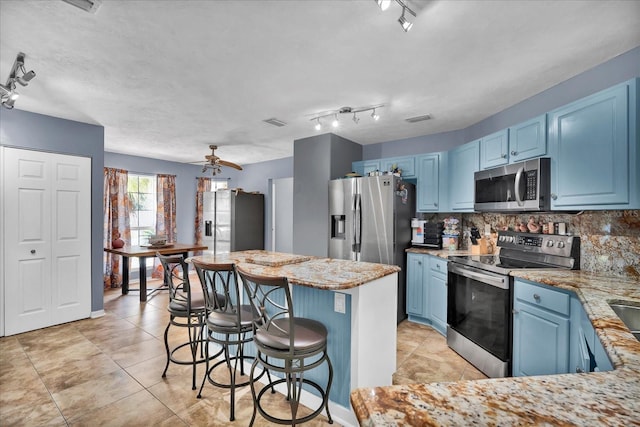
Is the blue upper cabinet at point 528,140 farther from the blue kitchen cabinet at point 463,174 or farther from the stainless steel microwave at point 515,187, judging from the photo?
the blue kitchen cabinet at point 463,174

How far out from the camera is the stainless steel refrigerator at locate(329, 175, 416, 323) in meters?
3.65

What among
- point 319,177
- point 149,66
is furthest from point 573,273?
point 149,66

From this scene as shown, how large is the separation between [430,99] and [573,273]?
6.50 ft

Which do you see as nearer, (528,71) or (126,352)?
(528,71)

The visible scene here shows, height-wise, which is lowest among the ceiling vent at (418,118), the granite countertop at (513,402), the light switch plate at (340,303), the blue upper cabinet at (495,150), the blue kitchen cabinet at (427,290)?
the blue kitchen cabinet at (427,290)

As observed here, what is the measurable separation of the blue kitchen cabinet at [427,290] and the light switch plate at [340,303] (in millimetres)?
1827

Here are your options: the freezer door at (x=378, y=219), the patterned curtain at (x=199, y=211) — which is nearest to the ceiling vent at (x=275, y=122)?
the freezer door at (x=378, y=219)

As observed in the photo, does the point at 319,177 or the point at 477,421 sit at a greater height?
the point at 319,177

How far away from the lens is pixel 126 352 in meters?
2.93

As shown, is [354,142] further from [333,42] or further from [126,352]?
[126,352]

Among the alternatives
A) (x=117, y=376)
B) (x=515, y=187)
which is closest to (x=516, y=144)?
(x=515, y=187)

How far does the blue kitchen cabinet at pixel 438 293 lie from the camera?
3.34m

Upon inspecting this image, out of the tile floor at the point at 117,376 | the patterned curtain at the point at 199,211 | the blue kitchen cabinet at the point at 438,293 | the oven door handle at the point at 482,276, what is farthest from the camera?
the patterned curtain at the point at 199,211

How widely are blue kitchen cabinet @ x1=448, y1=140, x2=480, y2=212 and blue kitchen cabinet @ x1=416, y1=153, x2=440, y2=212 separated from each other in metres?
0.19
